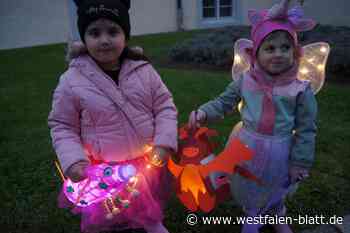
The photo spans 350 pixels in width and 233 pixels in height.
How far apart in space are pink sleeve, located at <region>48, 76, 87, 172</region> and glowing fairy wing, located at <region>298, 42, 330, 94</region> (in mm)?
1490

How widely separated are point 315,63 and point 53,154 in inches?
111

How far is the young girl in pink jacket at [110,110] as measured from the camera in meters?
2.06

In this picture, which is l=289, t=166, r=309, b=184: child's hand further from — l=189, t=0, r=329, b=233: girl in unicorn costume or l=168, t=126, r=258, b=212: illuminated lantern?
l=168, t=126, r=258, b=212: illuminated lantern

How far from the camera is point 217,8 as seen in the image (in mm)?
13836

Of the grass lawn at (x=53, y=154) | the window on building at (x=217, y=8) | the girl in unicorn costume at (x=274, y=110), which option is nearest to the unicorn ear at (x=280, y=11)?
the girl in unicorn costume at (x=274, y=110)

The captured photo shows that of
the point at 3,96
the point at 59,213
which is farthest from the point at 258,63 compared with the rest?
the point at 3,96

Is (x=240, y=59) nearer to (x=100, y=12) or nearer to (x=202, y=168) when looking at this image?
(x=202, y=168)

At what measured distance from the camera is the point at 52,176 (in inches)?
139

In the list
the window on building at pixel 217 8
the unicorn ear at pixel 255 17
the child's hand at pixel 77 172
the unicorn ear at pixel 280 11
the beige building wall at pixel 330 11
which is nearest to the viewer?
the child's hand at pixel 77 172

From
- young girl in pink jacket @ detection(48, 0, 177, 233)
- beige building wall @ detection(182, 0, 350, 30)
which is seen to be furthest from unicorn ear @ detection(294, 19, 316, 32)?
beige building wall @ detection(182, 0, 350, 30)

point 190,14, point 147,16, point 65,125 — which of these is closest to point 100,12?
point 65,125

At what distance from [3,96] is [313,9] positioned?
35.7ft

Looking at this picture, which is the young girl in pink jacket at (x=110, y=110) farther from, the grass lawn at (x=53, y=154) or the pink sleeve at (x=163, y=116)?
the grass lawn at (x=53, y=154)

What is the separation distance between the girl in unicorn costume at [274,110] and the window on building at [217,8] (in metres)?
12.0
